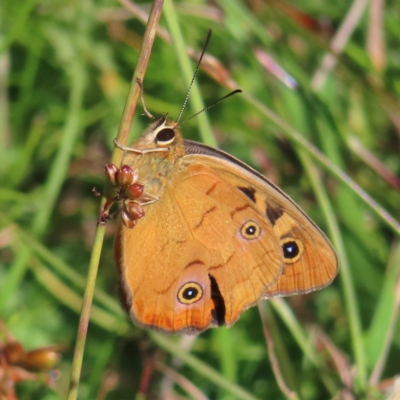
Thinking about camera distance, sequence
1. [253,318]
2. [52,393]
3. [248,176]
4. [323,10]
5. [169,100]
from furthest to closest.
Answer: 1. [323,10]
2. [169,100]
3. [253,318]
4. [52,393]
5. [248,176]

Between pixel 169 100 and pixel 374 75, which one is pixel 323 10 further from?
pixel 169 100

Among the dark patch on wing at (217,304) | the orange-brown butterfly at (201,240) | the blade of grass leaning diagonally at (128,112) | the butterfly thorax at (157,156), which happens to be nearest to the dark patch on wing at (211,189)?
the orange-brown butterfly at (201,240)

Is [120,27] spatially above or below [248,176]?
above

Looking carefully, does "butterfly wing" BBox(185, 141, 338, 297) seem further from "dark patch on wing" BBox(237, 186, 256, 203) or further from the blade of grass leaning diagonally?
the blade of grass leaning diagonally

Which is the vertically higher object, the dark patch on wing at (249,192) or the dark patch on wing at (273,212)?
the dark patch on wing at (249,192)

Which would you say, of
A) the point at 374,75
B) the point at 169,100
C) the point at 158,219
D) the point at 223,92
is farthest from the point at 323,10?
the point at 158,219

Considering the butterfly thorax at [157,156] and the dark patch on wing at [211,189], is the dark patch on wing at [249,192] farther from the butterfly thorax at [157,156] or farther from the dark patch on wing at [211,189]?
the butterfly thorax at [157,156]

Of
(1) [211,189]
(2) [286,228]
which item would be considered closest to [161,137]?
(1) [211,189]
